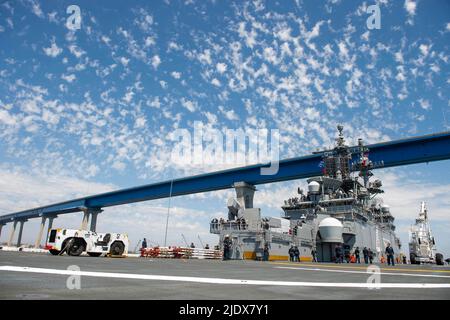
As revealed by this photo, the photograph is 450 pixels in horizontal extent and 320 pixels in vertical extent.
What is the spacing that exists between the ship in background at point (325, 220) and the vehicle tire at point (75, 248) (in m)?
15.3

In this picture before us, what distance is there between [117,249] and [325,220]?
21.0m

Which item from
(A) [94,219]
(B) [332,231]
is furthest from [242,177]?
(A) [94,219]

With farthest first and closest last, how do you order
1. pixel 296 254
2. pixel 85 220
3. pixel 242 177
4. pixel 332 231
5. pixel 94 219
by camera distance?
pixel 94 219, pixel 85 220, pixel 242 177, pixel 332 231, pixel 296 254

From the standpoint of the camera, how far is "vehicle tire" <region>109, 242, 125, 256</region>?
70.2 ft

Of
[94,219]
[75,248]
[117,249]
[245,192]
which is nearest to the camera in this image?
[75,248]

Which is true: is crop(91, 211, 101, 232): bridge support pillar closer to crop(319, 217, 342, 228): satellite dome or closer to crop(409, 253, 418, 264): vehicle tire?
crop(319, 217, 342, 228): satellite dome

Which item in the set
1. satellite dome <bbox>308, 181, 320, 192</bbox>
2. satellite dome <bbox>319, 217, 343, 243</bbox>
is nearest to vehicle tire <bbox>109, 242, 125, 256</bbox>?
satellite dome <bbox>319, 217, 343, 243</bbox>

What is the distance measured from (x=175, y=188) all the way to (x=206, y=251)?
82.5 ft

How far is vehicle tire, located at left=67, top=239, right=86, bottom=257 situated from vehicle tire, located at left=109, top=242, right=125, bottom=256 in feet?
6.08

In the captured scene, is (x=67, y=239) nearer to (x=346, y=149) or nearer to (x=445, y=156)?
(x=346, y=149)

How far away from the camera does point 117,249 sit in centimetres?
2161

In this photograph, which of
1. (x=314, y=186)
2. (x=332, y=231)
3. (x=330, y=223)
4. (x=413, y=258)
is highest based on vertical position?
(x=314, y=186)

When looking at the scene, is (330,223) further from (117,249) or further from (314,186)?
(117,249)
